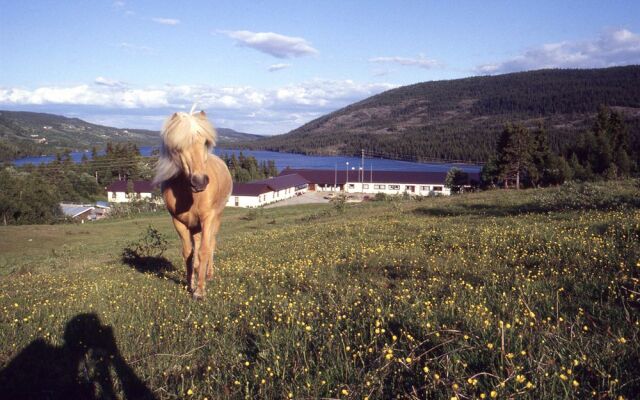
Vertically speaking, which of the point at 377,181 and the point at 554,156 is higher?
the point at 554,156

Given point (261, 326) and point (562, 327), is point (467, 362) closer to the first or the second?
point (562, 327)

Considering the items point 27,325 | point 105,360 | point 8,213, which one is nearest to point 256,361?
point 105,360

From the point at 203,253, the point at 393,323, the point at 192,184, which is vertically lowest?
the point at 393,323

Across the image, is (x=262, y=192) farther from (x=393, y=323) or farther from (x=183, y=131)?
(x=393, y=323)

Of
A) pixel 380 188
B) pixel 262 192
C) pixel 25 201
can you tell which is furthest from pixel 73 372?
pixel 380 188

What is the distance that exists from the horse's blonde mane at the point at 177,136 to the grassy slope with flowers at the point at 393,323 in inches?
89.4

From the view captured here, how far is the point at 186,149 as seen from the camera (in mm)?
6984

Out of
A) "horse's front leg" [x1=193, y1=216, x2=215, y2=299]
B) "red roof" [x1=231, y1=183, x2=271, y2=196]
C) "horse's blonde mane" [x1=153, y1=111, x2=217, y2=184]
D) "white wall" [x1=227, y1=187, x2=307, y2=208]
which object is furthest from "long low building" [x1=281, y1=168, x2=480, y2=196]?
"horse's blonde mane" [x1=153, y1=111, x2=217, y2=184]

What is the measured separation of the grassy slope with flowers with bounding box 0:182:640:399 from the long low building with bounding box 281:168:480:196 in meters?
104

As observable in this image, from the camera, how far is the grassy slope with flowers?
3.42 m

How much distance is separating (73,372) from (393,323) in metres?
3.60

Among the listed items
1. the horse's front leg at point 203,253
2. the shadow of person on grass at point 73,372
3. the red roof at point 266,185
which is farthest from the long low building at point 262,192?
the shadow of person on grass at point 73,372

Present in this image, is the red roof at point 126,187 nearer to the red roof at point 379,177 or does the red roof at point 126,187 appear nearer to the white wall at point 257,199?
the white wall at point 257,199

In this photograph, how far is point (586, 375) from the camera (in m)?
3.30
